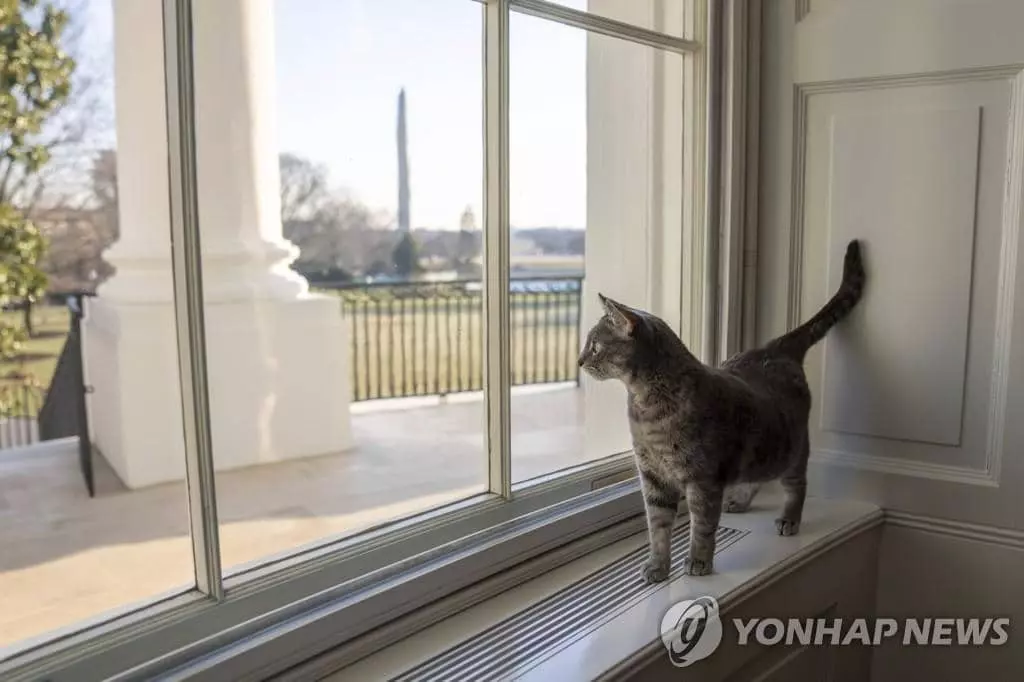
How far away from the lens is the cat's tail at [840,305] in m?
1.58

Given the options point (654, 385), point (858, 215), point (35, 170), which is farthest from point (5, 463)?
point (858, 215)

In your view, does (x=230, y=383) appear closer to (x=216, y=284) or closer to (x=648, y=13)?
(x=216, y=284)

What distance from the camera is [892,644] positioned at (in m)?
1.68

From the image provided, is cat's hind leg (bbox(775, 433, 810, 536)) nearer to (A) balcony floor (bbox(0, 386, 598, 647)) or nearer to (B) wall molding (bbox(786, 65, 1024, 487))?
(B) wall molding (bbox(786, 65, 1024, 487))

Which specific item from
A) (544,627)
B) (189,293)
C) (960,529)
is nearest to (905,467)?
(960,529)

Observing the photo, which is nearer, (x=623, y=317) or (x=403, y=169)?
(x=623, y=317)

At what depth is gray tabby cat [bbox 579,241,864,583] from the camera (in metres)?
1.19

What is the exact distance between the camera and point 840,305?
160 cm

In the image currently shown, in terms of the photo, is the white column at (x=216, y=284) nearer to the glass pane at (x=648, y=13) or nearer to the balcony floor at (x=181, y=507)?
the balcony floor at (x=181, y=507)

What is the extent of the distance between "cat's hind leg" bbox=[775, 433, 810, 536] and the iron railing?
1.71 meters

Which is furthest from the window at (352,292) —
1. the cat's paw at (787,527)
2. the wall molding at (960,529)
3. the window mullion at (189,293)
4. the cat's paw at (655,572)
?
the wall molding at (960,529)

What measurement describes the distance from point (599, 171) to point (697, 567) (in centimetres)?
109

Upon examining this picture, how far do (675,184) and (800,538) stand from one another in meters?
0.79

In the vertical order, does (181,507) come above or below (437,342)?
below
